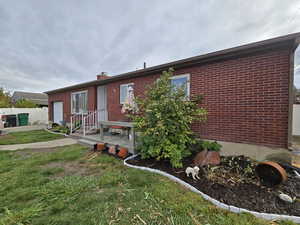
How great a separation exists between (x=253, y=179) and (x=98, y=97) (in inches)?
337

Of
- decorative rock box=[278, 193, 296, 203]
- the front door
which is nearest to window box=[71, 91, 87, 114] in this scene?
the front door

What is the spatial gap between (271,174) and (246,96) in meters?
2.20

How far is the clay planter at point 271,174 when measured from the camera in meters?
2.43

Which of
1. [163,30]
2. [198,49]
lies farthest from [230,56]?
[198,49]

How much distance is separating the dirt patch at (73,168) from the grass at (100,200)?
0.17ft

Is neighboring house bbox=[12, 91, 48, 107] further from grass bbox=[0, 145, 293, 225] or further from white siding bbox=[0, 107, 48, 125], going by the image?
grass bbox=[0, 145, 293, 225]

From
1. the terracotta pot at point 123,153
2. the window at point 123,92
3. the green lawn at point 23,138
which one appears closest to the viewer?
the terracotta pot at point 123,153

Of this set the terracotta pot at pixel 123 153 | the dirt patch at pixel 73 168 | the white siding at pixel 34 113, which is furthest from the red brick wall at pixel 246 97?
the white siding at pixel 34 113

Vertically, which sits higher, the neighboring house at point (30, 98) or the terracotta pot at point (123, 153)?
the neighboring house at point (30, 98)

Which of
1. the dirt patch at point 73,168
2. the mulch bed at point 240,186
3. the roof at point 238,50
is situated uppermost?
the roof at point 238,50

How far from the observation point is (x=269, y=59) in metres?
3.45

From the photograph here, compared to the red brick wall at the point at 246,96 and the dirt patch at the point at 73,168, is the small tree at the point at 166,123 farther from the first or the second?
the dirt patch at the point at 73,168

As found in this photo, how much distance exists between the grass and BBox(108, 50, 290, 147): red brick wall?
8.49 feet

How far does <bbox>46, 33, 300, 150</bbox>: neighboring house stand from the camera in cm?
329
